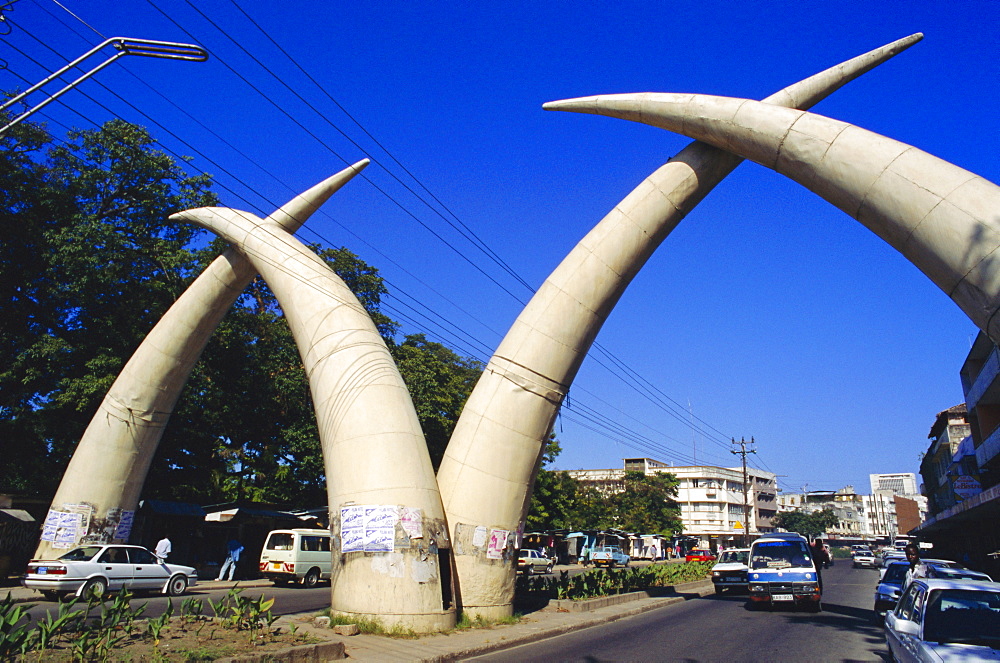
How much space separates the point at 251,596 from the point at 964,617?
17198mm

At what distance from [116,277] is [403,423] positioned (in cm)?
1644

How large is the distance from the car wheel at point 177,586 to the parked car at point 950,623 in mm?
17711

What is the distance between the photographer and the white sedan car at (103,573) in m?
16.0

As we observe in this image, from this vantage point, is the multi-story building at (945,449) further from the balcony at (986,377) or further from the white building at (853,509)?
the white building at (853,509)

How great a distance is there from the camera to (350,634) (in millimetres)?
12211

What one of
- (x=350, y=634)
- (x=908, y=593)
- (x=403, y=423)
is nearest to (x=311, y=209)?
(x=403, y=423)

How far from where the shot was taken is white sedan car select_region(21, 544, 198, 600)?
1598 cm

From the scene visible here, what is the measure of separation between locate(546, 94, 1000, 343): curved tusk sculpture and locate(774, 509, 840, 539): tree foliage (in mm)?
97409

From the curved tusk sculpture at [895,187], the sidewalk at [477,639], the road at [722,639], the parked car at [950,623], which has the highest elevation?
the curved tusk sculpture at [895,187]

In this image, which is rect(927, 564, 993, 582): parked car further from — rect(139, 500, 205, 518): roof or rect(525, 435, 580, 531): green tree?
rect(525, 435, 580, 531): green tree

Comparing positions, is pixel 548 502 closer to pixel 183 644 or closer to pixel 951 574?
pixel 951 574

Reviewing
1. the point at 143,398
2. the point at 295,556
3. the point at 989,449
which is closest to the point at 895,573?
the point at 989,449

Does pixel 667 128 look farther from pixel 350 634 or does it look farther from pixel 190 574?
pixel 190 574

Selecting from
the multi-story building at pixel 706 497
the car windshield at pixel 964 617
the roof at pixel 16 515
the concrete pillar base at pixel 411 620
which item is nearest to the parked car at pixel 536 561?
the roof at pixel 16 515
